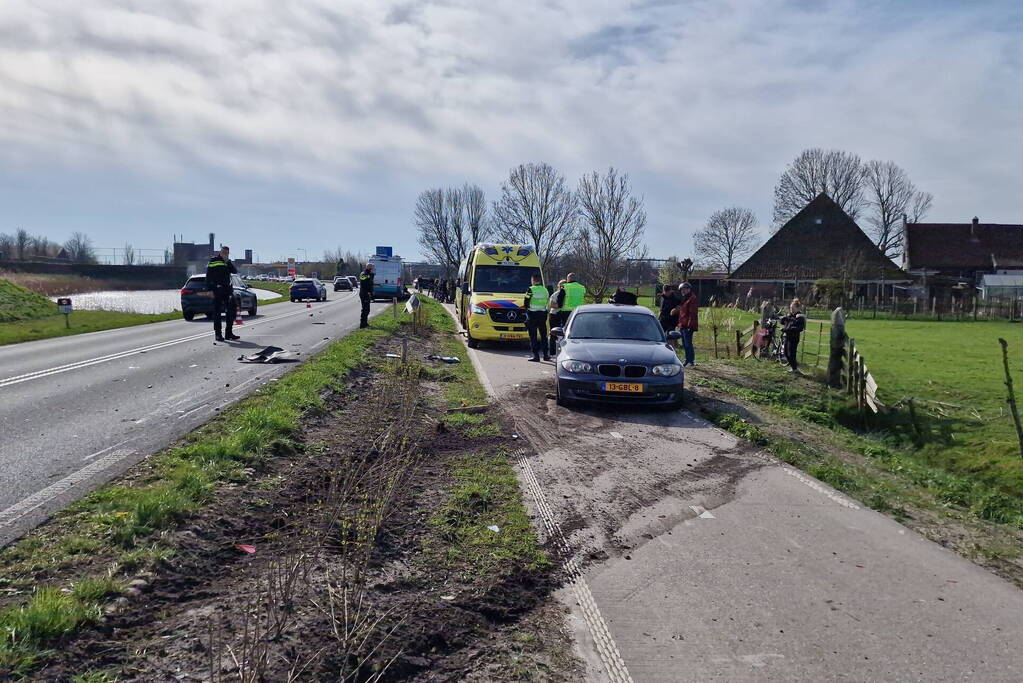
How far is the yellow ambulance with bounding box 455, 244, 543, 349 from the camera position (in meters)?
19.5

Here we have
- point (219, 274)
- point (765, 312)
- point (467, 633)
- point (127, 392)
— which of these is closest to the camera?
point (467, 633)

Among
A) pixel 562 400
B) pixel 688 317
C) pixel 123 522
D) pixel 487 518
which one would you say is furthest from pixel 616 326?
pixel 123 522

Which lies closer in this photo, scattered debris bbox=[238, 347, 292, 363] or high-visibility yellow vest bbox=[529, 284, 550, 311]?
scattered debris bbox=[238, 347, 292, 363]

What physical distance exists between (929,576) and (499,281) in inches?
655

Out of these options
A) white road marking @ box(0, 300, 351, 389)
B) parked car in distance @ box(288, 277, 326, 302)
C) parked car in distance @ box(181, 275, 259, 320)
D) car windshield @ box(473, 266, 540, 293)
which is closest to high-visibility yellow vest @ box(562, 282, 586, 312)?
car windshield @ box(473, 266, 540, 293)

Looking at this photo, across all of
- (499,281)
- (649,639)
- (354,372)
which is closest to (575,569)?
(649,639)

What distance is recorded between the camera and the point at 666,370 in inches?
417

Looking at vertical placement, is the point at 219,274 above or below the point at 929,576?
above

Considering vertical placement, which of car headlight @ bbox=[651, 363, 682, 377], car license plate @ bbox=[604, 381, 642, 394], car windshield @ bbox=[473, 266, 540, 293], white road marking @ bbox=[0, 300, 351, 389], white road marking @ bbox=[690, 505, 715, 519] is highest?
car windshield @ bbox=[473, 266, 540, 293]

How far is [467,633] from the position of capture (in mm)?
3820

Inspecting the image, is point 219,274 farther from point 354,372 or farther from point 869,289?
point 869,289

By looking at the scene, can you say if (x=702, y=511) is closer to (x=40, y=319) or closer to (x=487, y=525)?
(x=487, y=525)

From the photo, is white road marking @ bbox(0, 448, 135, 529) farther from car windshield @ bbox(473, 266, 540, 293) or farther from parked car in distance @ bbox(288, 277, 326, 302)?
parked car in distance @ bbox(288, 277, 326, 302)

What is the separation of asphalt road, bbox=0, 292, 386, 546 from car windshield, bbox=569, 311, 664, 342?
5124 mm
